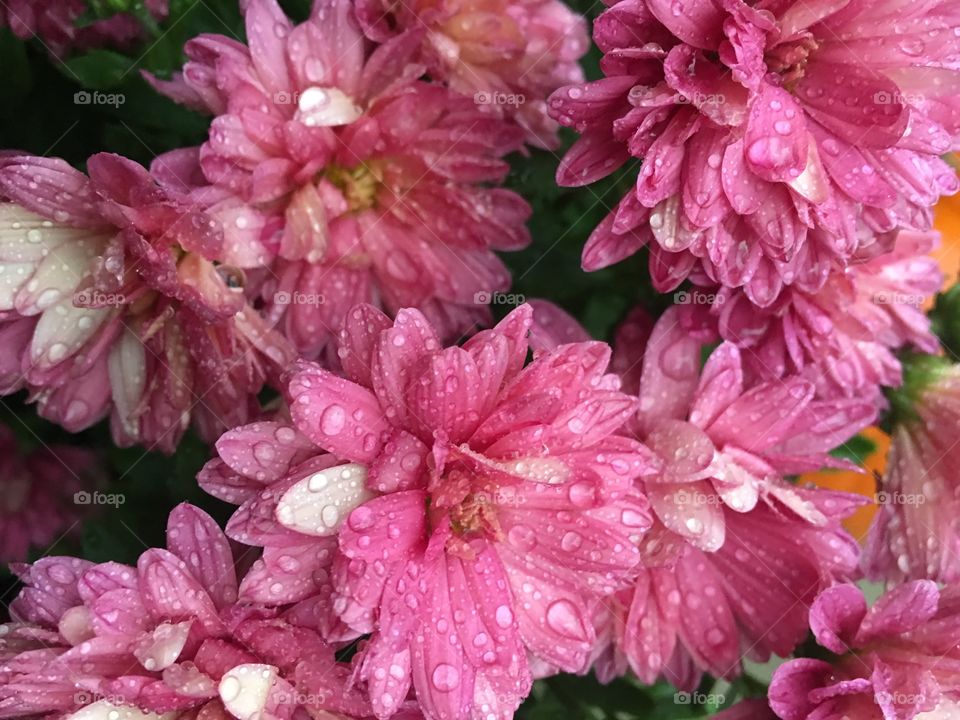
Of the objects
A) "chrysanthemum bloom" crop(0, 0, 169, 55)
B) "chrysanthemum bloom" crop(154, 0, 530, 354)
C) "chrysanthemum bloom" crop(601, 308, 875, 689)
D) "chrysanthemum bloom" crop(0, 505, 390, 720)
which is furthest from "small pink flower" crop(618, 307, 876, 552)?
"chrysanthemum bloom" crop(0, 0, 169, 55)

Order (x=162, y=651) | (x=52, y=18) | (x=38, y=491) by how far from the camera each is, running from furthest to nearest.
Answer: (x=38, y=491)
(x=52, y=18)
(x=162, y=651)

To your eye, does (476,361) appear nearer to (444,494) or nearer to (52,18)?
(444,494)

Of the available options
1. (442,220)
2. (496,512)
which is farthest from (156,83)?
(496,512)

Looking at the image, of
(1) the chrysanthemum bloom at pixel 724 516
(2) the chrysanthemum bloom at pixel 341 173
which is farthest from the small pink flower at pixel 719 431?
(2) the chrysanthemum bloom at pixel 341 173

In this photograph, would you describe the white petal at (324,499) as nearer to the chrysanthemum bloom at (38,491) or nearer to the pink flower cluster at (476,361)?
the pink flower cluster at (476,361)

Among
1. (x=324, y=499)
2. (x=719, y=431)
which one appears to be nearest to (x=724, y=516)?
(x=719, y=431)

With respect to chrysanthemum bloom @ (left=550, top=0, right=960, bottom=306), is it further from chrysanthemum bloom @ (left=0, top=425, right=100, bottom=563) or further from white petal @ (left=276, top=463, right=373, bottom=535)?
chrysanthemum bloom @ (left=0, top=425, right=100, bottom=563)
